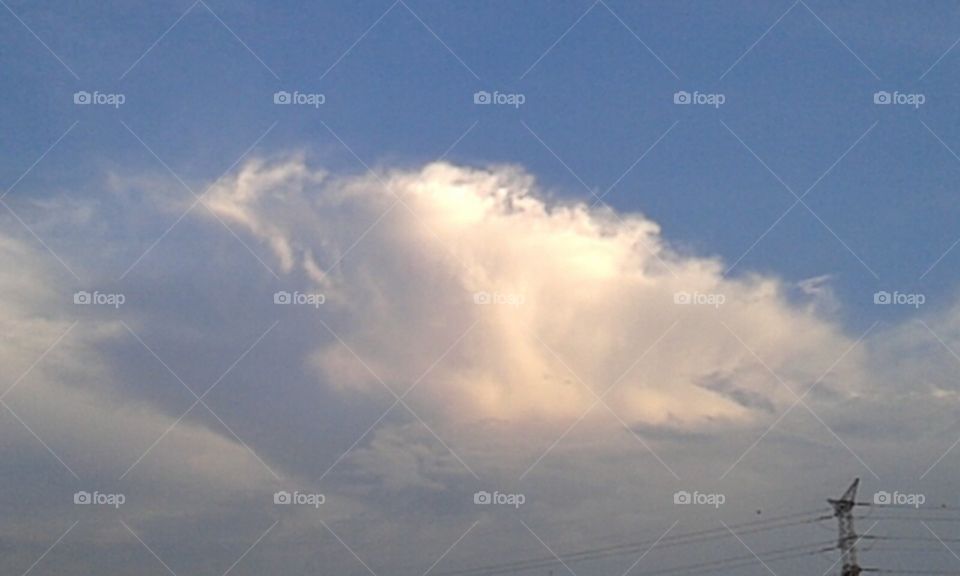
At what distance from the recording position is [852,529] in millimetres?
95125
